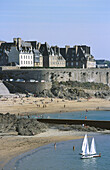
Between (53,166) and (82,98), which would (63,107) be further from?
(53,166)

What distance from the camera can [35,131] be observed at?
35.7 meters

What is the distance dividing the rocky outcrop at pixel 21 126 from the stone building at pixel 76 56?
140 ft

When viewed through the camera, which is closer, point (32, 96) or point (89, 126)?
point (89, 126)

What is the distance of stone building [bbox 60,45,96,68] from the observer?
79188 mm

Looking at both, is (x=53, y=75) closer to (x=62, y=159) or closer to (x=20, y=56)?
(x=20, y=56)

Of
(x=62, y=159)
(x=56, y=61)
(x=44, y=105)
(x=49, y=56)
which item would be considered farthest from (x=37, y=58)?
(x=62, y=159)

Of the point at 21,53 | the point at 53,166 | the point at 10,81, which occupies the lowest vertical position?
the point at 53,166

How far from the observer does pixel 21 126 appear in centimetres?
3600

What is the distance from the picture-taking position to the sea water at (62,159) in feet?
88.2

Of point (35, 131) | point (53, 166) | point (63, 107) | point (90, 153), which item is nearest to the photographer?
point (53, 166)

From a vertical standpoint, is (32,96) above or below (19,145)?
above

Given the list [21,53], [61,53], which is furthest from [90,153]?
[61,53]

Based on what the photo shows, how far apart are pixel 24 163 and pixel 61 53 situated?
180 feet

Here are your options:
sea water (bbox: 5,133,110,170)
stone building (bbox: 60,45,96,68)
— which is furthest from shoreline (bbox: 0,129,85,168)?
stone building (bbox: 60,45,96,68)
